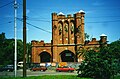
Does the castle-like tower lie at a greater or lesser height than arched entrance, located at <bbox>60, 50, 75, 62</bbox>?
greater

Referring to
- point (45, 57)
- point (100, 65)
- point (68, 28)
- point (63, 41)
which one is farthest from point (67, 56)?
point (100, 65)

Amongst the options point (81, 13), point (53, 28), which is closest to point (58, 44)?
point (53, 28)

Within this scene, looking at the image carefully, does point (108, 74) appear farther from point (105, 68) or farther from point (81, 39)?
point (81, 39)

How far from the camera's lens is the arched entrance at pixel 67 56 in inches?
2632

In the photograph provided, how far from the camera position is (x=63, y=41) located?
219 ft

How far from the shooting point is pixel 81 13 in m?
66.7

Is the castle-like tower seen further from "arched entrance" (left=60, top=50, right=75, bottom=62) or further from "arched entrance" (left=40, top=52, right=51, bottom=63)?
"arched entrance" (left=40, top=52, right=51, bottom=63)

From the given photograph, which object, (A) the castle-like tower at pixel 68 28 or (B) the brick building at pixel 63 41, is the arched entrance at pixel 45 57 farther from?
(A) the castle-like tower at pixel 68 28

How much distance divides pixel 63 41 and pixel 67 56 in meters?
4.39

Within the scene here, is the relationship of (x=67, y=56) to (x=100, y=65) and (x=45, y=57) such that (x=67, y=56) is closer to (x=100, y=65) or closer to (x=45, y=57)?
(x=45, y=57)

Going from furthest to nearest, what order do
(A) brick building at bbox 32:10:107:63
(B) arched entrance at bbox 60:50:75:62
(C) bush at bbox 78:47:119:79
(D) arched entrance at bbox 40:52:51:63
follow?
(D) arched entrance at bbox 40:52:51:63, (B) arched entrance at bbox 60:50:75:62, (A) brick building at bbox 32:10:107:63, (C) bush at bbox 78:47:119:79

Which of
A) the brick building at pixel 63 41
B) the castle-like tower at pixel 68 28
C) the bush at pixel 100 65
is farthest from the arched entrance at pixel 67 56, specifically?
the bush at pixel 100 65

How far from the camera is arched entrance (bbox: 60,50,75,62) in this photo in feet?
219

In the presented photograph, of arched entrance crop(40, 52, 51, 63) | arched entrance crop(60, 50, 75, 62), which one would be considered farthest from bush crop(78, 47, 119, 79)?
arched entrance crop(40, 52, 51, 63)
